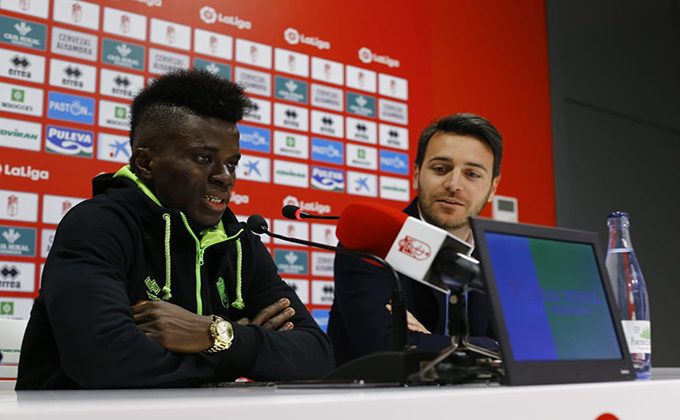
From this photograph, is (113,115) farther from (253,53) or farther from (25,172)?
(253,53)

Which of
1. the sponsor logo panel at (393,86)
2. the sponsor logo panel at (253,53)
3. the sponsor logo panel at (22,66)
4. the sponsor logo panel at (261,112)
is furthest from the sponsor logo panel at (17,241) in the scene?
the sponsor logo panel at (393,86)

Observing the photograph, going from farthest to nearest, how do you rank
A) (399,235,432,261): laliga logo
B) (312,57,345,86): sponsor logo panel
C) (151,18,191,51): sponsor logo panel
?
(312,57,345,86): sponsor logo panel
(151,18,191,51): sponsor logo panel
(399,235,432,261): laliga logo

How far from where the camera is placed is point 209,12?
9.34 feet

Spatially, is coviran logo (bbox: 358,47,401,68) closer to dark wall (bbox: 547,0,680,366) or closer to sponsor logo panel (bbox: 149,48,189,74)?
sponsor logo panel (bbox: 149,48,189,74)

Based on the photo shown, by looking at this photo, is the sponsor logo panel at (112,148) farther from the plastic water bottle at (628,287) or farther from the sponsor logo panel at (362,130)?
the plastic water bottle at (628,287)

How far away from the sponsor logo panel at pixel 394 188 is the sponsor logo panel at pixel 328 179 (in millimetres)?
203

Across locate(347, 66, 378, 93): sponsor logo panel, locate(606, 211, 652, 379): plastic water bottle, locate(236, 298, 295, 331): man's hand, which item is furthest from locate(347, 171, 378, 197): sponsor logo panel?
locate(606, 211, 652, 379): plastic water bottle

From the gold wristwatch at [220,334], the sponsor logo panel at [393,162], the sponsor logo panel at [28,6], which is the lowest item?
the gold wristwatch at [220,334]

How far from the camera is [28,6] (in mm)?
2418

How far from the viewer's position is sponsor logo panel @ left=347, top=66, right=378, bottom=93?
10.6 ft

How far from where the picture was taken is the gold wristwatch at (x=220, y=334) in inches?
57.3

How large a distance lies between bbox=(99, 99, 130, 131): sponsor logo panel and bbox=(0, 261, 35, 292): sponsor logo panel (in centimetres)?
52

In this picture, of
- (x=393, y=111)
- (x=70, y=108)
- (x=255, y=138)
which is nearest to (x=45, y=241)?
(x=70, y=108)

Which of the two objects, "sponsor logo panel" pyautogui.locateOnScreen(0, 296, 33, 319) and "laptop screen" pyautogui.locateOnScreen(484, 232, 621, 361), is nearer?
"laptop screen" pyautogui.locateOnScreen(484, 232, 621, 361)
